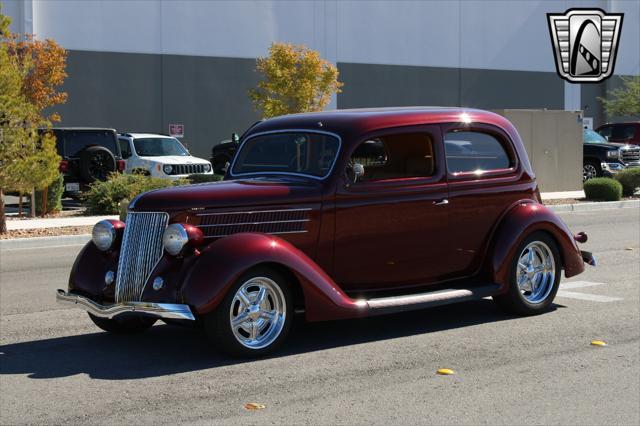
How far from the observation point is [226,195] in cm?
736

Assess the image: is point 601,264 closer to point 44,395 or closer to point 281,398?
point 281,398

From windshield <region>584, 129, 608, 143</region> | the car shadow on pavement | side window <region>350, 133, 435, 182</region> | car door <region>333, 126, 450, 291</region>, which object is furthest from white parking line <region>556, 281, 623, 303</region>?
windshield <region>584, 129, 608, 143</region>

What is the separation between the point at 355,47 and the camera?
133 feet

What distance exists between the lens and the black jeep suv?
22.9 meters

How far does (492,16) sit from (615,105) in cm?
795

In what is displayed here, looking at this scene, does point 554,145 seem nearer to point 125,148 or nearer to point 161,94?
point 125,148

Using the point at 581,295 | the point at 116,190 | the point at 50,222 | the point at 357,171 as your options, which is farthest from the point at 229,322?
the point at 116,190

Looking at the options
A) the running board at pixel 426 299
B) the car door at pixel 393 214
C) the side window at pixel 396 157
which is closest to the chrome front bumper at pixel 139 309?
the car door at pixel 393 214

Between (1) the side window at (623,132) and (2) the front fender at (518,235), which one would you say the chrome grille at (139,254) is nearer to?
(2) the front fender at (518,235)

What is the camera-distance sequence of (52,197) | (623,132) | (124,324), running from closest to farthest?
(124,324) < (52,197) < (623,132)

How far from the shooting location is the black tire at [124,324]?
26.7 feet

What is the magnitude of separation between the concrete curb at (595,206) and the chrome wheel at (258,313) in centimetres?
1610

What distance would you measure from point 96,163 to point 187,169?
8.91 feet

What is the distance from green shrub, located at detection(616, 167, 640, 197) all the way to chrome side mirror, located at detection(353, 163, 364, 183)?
19674 mm
